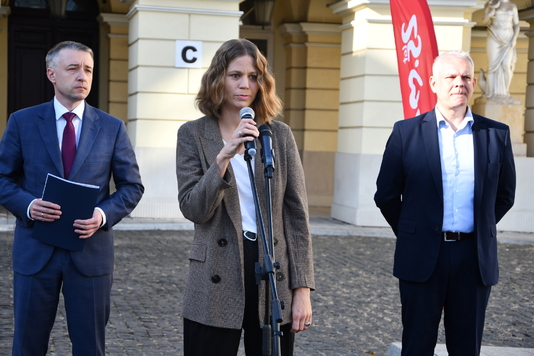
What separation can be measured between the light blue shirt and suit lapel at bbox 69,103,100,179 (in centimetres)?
163

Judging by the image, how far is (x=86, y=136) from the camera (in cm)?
362

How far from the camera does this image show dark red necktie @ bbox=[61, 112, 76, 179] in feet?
11.8

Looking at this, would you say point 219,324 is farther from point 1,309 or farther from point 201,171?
point 1,309

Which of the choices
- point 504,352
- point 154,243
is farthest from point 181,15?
point 504,352

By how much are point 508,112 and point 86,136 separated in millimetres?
10176

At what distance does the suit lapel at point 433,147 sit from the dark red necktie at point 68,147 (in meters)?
1.65

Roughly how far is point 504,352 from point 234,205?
254 cm

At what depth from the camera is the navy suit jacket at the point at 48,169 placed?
3539 mm

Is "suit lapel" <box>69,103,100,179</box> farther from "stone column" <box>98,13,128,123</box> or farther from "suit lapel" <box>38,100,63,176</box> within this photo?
"stone column" <box>98,13,128,123</box>

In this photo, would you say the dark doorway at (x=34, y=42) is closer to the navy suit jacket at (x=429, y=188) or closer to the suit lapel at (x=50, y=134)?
the suit lapel at (x=50, y=134)

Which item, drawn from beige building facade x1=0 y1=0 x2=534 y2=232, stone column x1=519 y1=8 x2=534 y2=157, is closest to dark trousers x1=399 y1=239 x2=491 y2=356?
beige building facade x1=0 y1=0 x2=534 y2=232

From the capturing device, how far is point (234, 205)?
10.1 ft

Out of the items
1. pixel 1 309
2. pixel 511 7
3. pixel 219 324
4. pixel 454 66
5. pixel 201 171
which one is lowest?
pixel 1 309

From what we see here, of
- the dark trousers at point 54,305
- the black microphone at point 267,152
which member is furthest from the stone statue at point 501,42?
the black microphone at point 267,152
